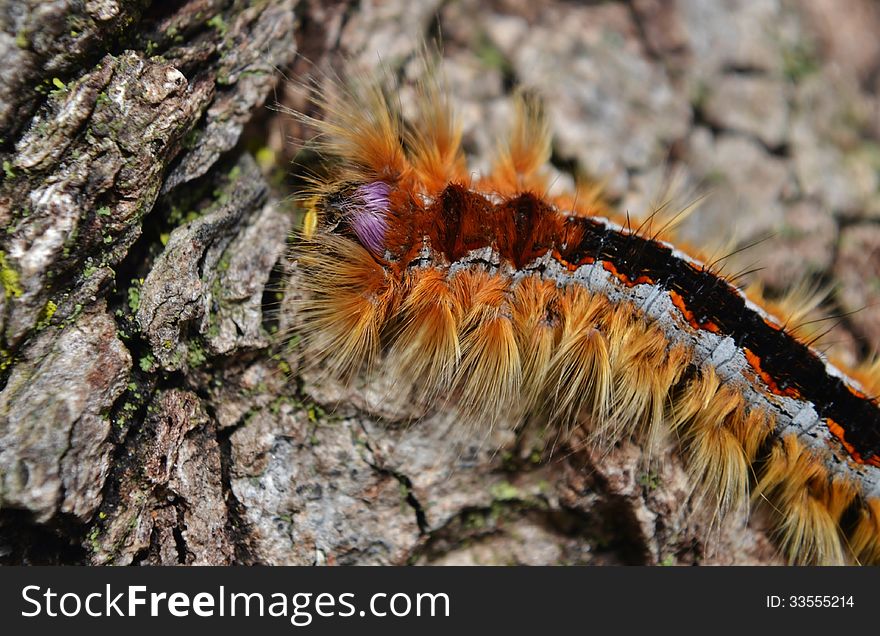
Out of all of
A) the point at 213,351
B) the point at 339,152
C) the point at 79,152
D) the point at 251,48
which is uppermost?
the point at 251,48

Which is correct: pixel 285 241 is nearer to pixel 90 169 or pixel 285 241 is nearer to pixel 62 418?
pixel 90 169

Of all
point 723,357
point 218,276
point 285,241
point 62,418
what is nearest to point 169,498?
point 62,418

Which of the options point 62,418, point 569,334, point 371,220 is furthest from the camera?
point 569,334

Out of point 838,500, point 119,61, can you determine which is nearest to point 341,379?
point 119,61

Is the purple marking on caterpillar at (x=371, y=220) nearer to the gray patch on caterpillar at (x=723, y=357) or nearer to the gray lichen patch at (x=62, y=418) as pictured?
the gray patch on caterpillar at (x=723, y=357)

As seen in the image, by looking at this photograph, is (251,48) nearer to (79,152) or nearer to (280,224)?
(280,224)

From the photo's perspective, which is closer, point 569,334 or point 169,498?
point 169,498

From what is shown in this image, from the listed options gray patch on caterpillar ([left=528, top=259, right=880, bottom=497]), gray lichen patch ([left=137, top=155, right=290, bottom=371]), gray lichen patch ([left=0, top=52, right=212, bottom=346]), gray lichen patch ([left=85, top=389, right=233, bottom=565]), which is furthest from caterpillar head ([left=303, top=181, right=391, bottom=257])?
gray lichen patch ([left=85, top=389, right=233, bottom=565])
